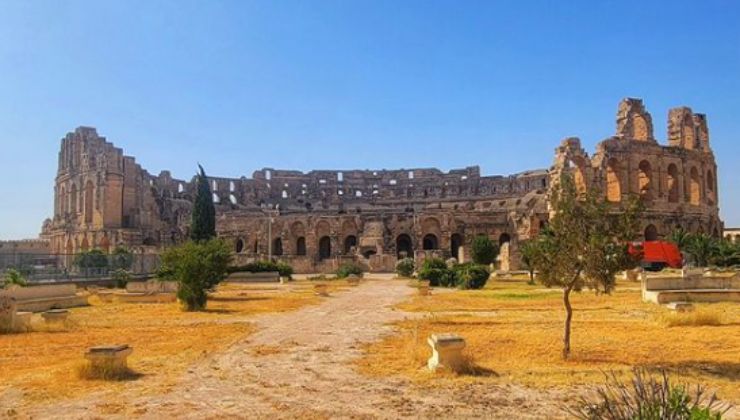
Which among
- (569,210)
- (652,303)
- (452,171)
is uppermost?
(452,171)

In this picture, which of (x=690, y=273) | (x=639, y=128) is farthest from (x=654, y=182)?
(x=690, y=273)

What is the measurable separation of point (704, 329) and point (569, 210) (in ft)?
17.6

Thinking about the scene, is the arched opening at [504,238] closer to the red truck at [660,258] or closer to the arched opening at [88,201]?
the red truck at [660,258]

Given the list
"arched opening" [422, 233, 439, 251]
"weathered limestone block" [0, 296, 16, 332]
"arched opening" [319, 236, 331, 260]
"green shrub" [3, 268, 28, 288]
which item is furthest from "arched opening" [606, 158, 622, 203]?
"weathered limestone block" [0, 296, 16, 332]

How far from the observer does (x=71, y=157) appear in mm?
60750

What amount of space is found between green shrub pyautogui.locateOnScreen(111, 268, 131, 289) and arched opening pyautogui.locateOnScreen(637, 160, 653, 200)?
36142 mm

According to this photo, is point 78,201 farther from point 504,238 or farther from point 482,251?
point 482,251

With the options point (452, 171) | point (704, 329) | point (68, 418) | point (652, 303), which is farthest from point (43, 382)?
point (452, 171)

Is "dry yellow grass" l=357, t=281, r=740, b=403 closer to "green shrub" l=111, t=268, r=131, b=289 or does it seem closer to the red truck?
the red truck

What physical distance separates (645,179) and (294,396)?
1790 inches

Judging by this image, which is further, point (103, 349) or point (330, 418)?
point (103, 349)

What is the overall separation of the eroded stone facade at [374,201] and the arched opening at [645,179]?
85mm

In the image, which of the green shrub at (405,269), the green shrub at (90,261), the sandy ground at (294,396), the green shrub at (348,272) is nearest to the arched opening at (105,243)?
the green shrub at (90,261)

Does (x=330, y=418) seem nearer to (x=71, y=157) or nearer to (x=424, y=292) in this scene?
(x=424, y=292)
